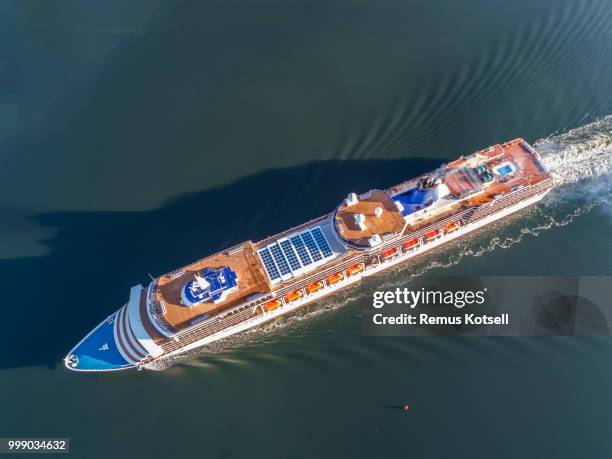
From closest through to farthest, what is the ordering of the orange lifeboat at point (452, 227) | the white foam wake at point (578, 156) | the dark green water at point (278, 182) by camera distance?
the dark green water at point (278, 182)
the orange lifeboat at point (452, 227)
the white foam wake at point (578, 156)

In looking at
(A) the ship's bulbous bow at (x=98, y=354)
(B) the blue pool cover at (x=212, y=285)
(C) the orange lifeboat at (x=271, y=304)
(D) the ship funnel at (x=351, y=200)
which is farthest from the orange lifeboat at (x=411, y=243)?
(A) the ship's bulbous bow at (x=98, y=354)

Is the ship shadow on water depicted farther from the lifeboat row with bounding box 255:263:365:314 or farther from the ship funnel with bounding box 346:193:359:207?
the lifeboat row with bounding box 255:263:365:314

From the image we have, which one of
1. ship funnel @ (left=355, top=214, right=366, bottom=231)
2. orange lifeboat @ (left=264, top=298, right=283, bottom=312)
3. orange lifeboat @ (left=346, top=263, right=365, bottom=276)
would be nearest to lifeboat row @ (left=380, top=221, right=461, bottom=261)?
orange lifeboat @ (left=346, top=263, right=365, bottom=276)

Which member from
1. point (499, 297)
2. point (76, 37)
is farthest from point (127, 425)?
point (76, 37)

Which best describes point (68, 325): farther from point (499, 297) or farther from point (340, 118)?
point (499, 297)

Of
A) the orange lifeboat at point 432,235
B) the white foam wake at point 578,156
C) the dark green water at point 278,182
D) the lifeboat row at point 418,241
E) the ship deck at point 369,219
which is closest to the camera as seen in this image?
the dark green water at point 278,182

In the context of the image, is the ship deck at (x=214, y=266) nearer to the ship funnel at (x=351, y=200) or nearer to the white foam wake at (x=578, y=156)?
the ship funnel at (x=351, y=200)
